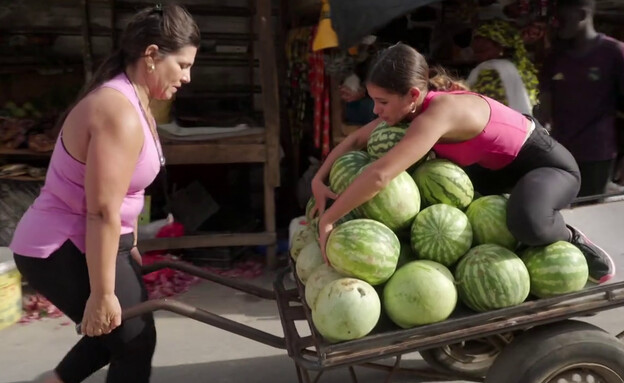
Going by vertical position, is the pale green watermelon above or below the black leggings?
below

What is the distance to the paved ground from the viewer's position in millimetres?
3205

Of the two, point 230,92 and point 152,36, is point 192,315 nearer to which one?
point 152,36

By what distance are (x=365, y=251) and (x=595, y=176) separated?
2.71 metres

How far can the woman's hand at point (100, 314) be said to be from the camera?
2.25m

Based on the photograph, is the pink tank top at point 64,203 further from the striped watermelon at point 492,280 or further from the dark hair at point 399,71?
the striped watermelon at point 492,280

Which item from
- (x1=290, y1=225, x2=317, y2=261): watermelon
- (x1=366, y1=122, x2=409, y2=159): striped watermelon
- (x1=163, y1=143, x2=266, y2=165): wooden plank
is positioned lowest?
(x1=163, y1=143, x2=266, y2=165): wooden plank

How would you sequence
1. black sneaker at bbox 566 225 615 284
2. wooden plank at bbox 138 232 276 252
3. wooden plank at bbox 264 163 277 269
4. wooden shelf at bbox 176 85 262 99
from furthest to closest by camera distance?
wooden shelf at bbox 176 85 262 99 < wooden plank at bbox 264 163 277 269 < wooden plank at bbox 138 232 276 252 < black sneaker at bbox 566 225 615 284

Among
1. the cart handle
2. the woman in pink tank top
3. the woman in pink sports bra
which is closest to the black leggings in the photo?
the woman in pink sports bra

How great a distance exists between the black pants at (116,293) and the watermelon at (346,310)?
2.40 ft

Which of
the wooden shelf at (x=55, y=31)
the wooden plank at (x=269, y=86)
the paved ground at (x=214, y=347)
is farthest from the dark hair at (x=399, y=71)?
the wooden shelf at (x=55, y=31)

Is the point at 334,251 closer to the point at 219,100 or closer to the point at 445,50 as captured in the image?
the point at 445,50

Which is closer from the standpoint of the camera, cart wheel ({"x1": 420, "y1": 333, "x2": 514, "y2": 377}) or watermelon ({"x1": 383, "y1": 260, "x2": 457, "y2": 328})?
watermelon ({"x1": 383, "y1": 260, "x2": 457, "y2": 328})

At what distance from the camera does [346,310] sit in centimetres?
217

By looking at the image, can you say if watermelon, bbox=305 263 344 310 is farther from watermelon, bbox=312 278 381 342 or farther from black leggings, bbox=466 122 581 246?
black leggings, bbox=466 122 581 246
